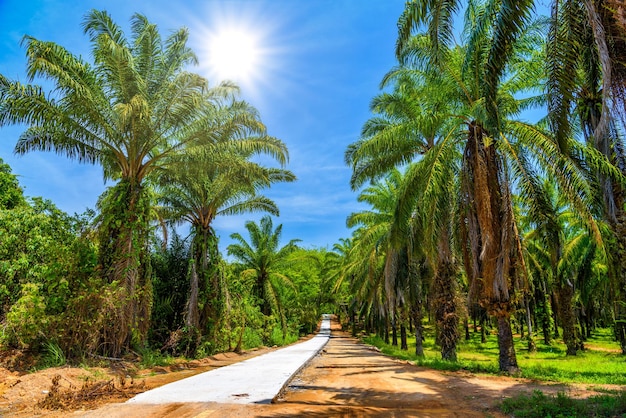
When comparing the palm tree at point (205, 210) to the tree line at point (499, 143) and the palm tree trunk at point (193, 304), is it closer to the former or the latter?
the palm tree trunk at point (193, 304)

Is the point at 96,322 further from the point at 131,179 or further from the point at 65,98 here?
the point at 65,98

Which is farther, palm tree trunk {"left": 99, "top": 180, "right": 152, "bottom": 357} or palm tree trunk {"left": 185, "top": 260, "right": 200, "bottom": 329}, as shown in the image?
palm tree trunk {"left": 185, "top": 260, "right": 200, "bottom": 329}

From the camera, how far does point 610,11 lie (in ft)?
16.7

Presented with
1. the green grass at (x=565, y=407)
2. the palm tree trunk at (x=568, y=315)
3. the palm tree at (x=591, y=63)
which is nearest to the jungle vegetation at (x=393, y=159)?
the palm tree at (x=591, y=63)

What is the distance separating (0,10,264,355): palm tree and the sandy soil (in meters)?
3.24

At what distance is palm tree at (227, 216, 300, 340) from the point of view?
2998cm

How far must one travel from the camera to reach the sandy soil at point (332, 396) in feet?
19.7

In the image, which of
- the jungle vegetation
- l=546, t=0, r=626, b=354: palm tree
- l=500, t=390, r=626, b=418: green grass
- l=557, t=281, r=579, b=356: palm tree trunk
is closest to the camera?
l=546, t=0, r=626, b=354: palm tree

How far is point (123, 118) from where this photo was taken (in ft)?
37.1

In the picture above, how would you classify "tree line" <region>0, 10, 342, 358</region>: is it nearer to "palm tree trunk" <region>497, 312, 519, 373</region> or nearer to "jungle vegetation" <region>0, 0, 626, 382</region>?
"jungle vegetation" <region>0, 0, 626, 382</region>

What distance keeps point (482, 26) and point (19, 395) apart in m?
11.7

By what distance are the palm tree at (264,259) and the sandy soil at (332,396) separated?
18.5m

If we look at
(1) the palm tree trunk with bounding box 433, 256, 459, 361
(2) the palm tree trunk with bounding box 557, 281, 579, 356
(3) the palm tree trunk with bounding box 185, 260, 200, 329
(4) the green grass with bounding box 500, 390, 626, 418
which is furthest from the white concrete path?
(2) the palm tree trunk with bounding box 557, 281, 579, 356

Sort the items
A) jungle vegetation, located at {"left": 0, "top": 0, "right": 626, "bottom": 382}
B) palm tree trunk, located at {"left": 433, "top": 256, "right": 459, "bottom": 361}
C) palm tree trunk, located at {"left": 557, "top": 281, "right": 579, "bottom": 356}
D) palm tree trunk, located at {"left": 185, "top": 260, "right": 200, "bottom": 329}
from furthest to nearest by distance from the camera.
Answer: palm tree trunk, located at {"left": 557, "top": 281, "right": 579, "bottom": 356} < palm tree trunk, located at {"left": 185, "top": 260, "right": 200, "bottom": 329} < palm tree trunk, located at {"left": 433, "top": 256, "right": 459, "bottom": 361} < jungle vegetation, located at {"left": 0, "top": 0, "right": 626, "bottom": 382}
